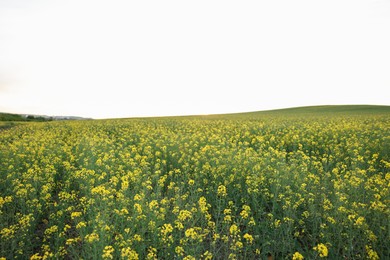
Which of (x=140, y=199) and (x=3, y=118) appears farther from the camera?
(x=3, y=118)

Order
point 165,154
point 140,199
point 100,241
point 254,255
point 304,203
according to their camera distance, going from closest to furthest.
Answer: point 100,241 → point 254,255 → point 140,199 → point 304,203 → point 165,154

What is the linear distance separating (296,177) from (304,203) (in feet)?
4.27

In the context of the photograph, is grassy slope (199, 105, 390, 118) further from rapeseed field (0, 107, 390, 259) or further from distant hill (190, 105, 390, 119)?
rapeseed field (0, 107, 390, 259)

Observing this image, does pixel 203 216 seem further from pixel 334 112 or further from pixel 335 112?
pixel 334 112

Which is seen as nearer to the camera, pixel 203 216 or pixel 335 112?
pixel 203 216

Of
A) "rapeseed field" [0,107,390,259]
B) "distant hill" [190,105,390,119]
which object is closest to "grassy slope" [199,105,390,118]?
"distant hill" [190,105,390,119]

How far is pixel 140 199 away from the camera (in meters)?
5.16

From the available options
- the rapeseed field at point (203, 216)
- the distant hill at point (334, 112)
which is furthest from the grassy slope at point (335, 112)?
the rapeseed field at point (203, 216)

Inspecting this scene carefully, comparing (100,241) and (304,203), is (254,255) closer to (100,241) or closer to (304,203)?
(304,203)

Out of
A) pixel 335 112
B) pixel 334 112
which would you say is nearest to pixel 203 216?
pixel 335 112

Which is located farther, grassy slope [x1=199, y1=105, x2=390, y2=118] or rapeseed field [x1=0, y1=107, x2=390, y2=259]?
grassy slope [x1=199, y1=105, x2=390, y2=118]

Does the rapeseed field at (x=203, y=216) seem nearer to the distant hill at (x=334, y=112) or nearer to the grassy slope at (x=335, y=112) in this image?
the distant hill at (x=334, y=112)

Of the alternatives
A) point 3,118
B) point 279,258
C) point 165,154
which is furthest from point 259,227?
point 3,118

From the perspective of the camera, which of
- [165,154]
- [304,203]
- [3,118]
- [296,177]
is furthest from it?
[3,118]
